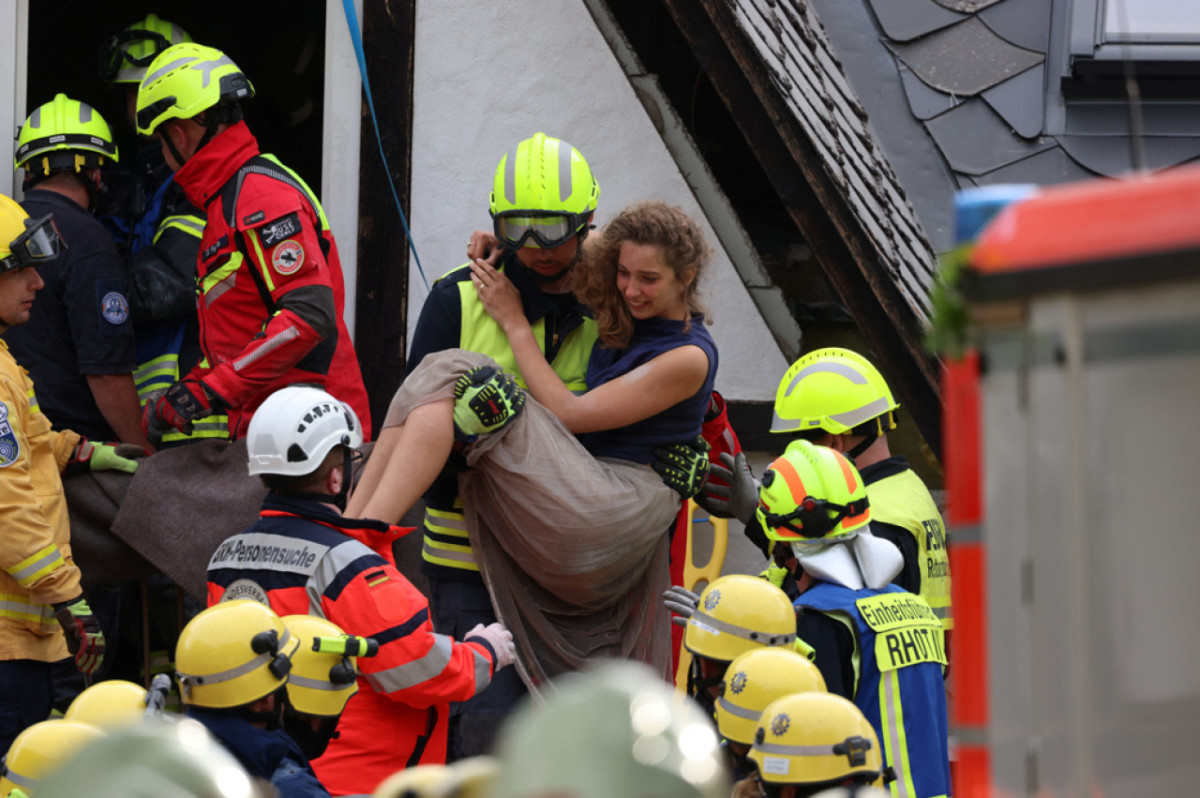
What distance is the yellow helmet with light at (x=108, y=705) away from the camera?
3.11 meters

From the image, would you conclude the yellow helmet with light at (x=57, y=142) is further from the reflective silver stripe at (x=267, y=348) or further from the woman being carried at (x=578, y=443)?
the woman being carried at (x=578, y=443)

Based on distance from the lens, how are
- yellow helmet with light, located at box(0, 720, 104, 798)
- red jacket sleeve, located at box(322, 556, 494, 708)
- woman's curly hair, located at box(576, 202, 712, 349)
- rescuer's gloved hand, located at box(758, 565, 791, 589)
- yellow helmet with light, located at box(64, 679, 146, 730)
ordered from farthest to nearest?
rescuer's gloved hand, located at box(758, 565, 791, 589) < woman's curly hair, located at box(576, 202, 712, 349) < red jacket sleeve, located at box(322, 556, 494, 708) < yellow helmet with light, located at box(64, 679, 146, 730) < yellow helmet with light, located at box(0, 720, 104, 798)

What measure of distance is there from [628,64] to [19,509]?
300 cm

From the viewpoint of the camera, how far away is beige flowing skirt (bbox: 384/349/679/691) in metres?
4.28

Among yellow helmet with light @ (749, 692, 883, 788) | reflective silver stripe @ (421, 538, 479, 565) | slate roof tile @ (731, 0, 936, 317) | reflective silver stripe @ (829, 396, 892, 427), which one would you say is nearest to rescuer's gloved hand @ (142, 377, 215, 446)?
reflective silver stripe @ (421, 538, 479, 565)

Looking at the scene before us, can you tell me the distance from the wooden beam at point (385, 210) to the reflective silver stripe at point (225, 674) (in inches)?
106

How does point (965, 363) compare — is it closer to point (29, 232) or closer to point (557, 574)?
point (557, 574)

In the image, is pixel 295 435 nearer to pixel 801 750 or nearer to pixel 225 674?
pixel 225 674

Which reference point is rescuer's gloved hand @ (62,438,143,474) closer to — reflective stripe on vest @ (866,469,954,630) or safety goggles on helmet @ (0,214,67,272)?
safety goggles on helmet @ (0,214,67,272)

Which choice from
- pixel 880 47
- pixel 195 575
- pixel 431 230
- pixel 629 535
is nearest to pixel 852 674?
pixel 629 535

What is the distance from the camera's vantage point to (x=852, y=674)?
149 inches

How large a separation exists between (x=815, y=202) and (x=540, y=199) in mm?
1404

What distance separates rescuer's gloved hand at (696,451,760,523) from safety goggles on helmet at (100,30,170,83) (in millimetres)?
2872

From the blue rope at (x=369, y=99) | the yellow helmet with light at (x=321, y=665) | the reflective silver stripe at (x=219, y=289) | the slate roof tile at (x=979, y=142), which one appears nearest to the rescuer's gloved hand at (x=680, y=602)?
the yellow helmet with light at (x=321, y=665)
